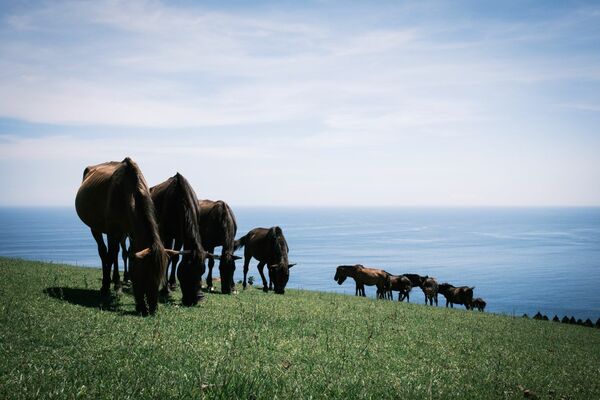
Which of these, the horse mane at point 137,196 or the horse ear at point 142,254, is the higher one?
the horse mane at point 137,196

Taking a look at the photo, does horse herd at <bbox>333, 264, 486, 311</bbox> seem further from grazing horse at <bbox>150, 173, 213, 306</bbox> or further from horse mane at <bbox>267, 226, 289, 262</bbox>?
grazing horse at <bbox>150, 173, 213, 306</bbox>

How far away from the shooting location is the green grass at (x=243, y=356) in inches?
227

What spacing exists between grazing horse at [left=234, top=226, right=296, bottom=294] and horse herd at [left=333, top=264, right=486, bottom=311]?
16.3m

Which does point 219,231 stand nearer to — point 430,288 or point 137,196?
point 137,196

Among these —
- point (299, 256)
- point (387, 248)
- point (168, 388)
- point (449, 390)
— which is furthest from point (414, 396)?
point (387, 248)

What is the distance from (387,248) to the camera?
200m

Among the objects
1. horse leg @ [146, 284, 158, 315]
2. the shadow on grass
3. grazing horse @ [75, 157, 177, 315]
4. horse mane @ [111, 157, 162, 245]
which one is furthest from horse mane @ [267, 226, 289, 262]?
horse leg @ [146, 284, 158, 315]

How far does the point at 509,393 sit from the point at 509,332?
1066 centimetres

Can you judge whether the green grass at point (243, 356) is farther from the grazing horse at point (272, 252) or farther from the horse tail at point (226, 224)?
the grazing horse at point (272, 252)

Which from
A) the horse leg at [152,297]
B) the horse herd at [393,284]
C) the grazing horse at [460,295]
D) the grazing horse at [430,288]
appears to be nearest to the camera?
the horse leg at [152,297]

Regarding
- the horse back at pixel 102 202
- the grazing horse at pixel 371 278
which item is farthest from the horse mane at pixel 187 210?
the grazing horse at pixel 371 278

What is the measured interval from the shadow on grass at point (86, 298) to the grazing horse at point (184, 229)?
1928 millimetres

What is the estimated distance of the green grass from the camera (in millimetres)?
5753

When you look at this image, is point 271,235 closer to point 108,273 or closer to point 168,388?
point 108,273
